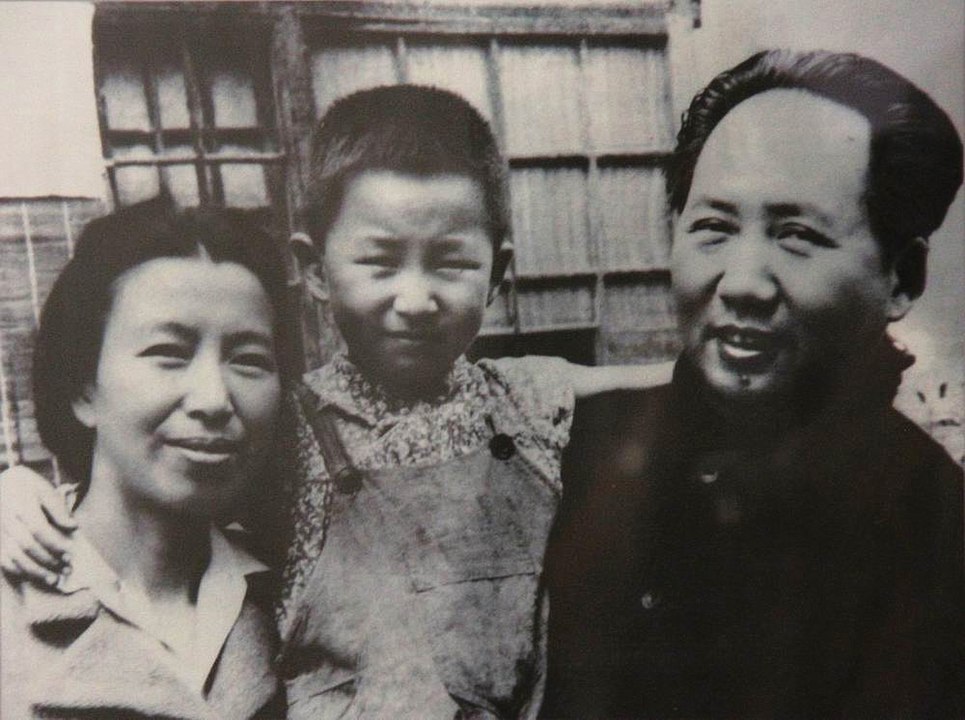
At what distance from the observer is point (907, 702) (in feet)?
5.73

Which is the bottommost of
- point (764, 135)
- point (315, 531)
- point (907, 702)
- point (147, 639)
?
point (907, 702)

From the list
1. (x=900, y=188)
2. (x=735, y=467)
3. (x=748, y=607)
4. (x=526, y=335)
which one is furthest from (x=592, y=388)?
(x=900, y=188)

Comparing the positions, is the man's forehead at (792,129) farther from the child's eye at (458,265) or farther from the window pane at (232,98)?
the window pane at (232,98)

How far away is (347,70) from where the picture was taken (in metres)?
1.56

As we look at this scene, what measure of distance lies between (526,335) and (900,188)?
75cm

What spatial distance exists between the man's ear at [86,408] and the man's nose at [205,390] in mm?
173

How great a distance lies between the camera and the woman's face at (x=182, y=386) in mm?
1456

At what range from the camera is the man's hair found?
63.7 inches

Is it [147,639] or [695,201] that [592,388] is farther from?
[147,639]

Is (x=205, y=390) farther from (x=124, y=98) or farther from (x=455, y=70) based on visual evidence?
(x=455, y=70)

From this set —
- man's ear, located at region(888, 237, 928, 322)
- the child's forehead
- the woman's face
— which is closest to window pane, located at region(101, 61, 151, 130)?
the woman's face

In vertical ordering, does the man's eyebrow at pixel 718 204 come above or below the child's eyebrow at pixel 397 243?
above

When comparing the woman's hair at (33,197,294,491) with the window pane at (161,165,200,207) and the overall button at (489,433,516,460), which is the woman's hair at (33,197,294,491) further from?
the overall button at (489,433,516,460)

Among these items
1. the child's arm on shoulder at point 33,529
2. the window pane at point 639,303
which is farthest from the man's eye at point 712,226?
the child's arm on shoulder at point 33,529
